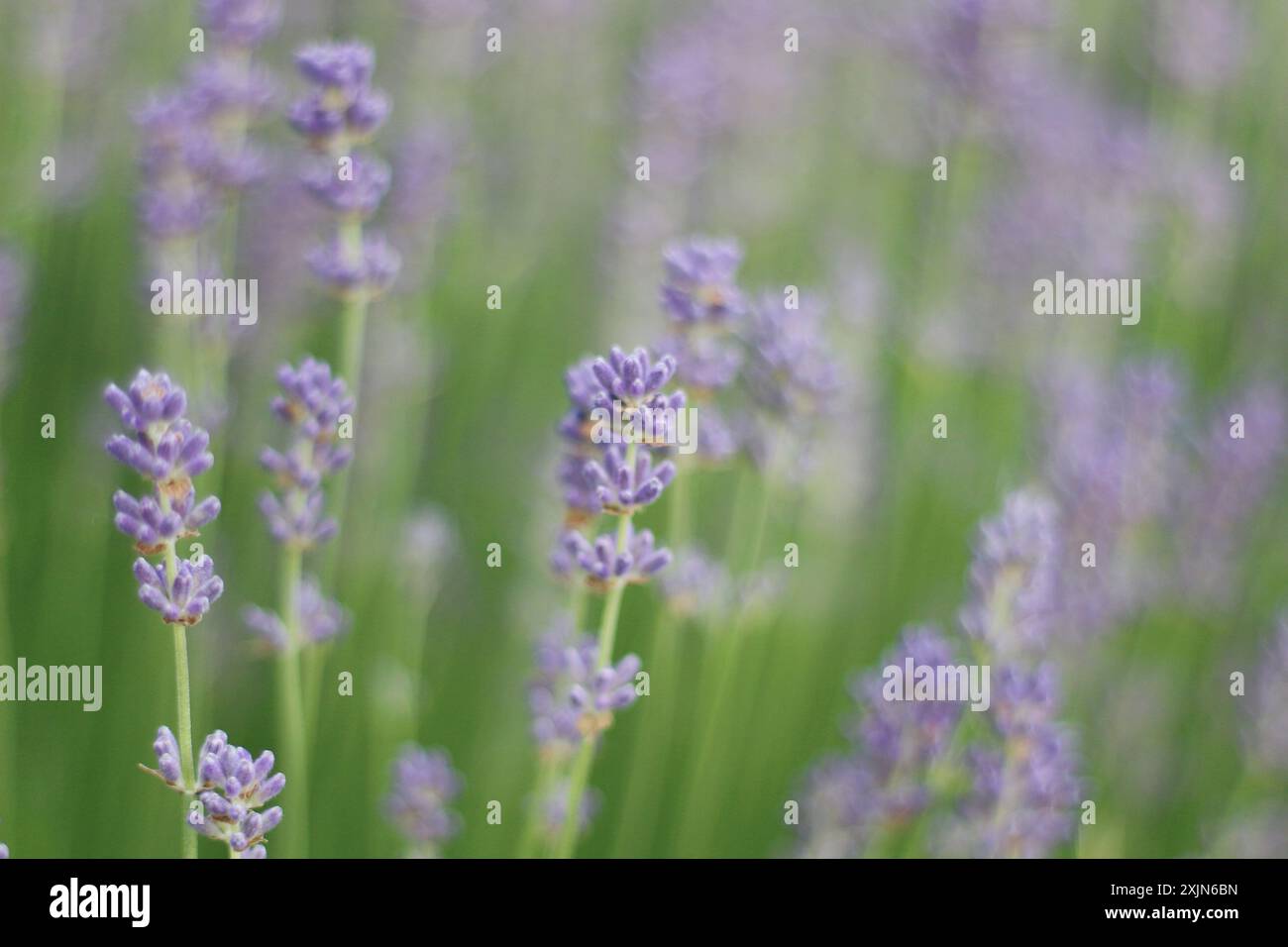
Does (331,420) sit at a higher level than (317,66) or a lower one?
lower

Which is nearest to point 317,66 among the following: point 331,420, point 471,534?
point 331,420

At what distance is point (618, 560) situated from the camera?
170cm

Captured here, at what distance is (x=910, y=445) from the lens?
3.43m

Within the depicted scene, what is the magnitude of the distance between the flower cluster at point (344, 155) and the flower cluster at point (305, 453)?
0.77 ft

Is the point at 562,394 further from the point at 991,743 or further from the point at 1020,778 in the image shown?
the point at 1020,778

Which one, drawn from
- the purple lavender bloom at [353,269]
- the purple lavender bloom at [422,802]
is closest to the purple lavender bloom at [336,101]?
the purple lavender bloom at [353,269]

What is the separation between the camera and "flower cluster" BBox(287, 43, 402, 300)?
1924 millimetres

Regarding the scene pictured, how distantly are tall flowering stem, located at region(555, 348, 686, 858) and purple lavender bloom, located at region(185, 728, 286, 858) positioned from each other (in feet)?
1.39

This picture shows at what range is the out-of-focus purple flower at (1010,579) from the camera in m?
2.03

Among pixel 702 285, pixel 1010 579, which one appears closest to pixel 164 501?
pixel 702 285

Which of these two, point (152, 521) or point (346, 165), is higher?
point (346, 165)

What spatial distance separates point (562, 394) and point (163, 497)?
7.19 feet
